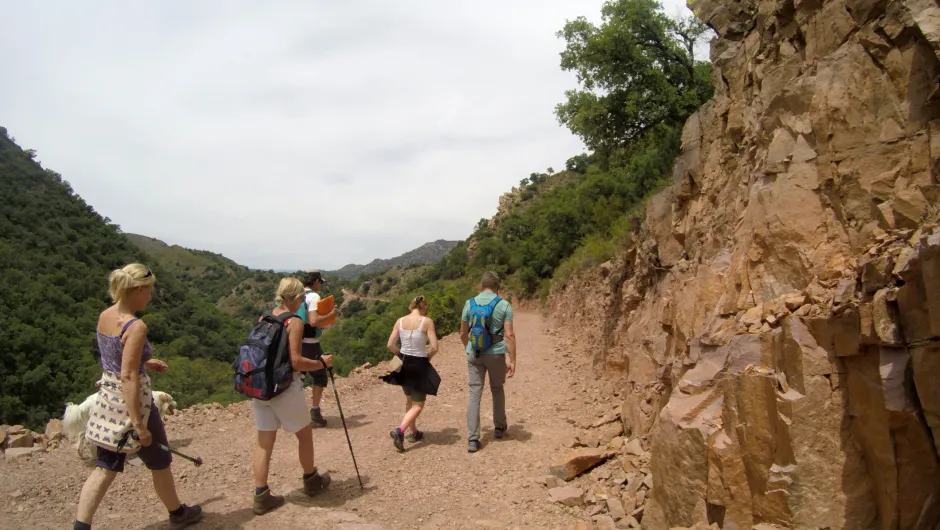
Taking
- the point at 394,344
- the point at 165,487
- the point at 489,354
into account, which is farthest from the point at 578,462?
the point at 165,487

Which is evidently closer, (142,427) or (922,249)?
(922,249)

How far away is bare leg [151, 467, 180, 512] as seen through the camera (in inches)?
157

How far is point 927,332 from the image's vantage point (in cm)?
243

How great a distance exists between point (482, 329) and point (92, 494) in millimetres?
3689

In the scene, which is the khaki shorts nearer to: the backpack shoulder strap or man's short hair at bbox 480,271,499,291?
the backpack shoulder strap

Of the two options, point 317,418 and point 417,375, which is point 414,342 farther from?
point 317,418

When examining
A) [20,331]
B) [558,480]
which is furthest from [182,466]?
[20,331]

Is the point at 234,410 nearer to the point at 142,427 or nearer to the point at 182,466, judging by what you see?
the point at 182,466

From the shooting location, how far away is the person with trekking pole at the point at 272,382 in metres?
4.31

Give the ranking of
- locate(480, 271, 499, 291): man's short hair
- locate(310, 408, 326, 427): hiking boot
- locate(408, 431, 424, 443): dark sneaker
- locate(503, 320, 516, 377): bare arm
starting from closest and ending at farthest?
locate(503, 320, 516, 377): bare arm
locate(480, 271, 499, 291): man's short hair
locate(408, 431, 424, 443): dark sneaker
locate(310, 408, 326, 427): hiking boot

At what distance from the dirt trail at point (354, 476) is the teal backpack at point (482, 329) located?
1.18 m

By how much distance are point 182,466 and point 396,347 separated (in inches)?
A: 99.9

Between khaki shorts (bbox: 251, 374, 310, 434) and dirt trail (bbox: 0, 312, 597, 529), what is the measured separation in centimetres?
72

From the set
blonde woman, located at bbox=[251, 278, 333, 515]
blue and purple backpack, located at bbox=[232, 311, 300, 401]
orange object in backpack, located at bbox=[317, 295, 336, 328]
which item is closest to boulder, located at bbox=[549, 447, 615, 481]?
blonde woman, located at bbox=[251, 278, 333, 515]
